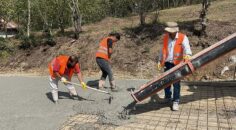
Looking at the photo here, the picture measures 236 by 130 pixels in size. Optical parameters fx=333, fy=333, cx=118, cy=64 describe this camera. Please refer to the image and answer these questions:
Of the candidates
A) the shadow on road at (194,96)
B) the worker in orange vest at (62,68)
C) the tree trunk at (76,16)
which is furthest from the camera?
the tree trunk at (76,16)

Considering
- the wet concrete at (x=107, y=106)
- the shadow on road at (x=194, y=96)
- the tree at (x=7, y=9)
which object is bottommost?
the wet concrete at (x=107, y=106)

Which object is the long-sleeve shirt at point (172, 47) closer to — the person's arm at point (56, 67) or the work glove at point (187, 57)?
the work glove at point (187, 57)

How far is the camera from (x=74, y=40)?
549 inches

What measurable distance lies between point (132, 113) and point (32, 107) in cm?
237

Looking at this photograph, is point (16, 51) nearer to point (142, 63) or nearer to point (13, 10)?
point (13, 10)

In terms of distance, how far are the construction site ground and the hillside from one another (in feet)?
6.22

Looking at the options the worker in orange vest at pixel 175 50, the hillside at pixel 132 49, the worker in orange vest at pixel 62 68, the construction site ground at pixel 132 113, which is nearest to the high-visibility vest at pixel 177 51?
the worker in orange vest at pixel 175 50

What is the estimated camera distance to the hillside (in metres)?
10.6

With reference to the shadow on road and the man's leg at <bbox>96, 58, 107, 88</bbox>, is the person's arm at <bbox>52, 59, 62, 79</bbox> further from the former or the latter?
the shadow on road

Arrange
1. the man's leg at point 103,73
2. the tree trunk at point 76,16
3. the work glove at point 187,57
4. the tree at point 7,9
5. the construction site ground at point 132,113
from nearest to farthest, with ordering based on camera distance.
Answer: the construction site ground at point 132,113 → the work glove at point 187,57 → the man's leg at point 103,73 → the tree trunk at point 76,16 → the tree at point 7,9

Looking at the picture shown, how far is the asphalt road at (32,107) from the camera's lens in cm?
614

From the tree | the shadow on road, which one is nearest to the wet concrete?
the shadow on road

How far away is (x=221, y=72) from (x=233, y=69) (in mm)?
358

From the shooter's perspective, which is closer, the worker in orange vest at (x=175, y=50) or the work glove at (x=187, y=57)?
the work glove at (x=187, y=57)
